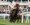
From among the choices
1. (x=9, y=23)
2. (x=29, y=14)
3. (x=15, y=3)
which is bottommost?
(x=9, y=23)

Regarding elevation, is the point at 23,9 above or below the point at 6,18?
above

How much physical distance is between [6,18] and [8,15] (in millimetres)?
50

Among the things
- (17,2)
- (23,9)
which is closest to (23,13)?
(23,9)

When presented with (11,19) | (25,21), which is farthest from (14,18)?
(25,21)

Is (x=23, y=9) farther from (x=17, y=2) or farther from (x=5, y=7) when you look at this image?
(x=5, y=7)

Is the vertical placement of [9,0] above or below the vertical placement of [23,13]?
above

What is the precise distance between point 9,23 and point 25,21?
20 cm

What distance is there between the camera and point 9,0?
1091mm

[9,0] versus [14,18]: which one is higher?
[9,0]

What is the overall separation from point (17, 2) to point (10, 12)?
0.15 m

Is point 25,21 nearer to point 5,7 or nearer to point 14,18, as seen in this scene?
point 14,18

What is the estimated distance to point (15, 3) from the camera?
1075 mm

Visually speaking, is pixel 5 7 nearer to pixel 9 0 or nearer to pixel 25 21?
pixel 9 0

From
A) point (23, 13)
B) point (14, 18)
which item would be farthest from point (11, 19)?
point (23, 13)
